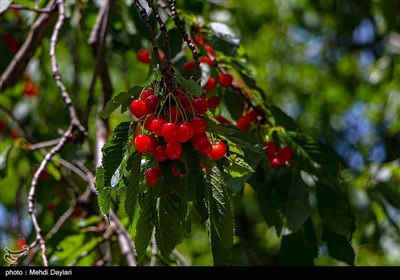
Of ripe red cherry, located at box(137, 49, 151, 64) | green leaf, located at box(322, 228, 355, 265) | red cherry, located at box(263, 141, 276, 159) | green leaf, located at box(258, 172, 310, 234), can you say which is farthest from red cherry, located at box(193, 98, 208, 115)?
ripe red cherry, located at box(137, 49, 151, 64)

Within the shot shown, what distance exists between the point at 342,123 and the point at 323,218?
4.16m

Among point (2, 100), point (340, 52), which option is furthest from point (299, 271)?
point (340, 52)

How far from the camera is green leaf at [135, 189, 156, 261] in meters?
1.76

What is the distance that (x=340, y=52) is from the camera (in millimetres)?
6797

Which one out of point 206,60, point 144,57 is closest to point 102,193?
point 206,60

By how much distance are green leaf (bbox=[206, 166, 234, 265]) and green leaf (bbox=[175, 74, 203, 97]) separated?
228mm

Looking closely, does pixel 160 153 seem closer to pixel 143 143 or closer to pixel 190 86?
pixel 143 143

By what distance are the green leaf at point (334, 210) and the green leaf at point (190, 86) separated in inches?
39.3

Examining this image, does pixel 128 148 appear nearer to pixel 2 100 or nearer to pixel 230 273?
pixel 230 273

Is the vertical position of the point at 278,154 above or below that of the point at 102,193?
below

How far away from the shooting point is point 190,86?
5.32 ft

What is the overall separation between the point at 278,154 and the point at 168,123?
867 millimetres

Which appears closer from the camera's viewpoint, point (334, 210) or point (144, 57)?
point (334, 210)

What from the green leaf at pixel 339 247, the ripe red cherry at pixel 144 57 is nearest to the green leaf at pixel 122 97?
the green leaf at pixel 339 247
